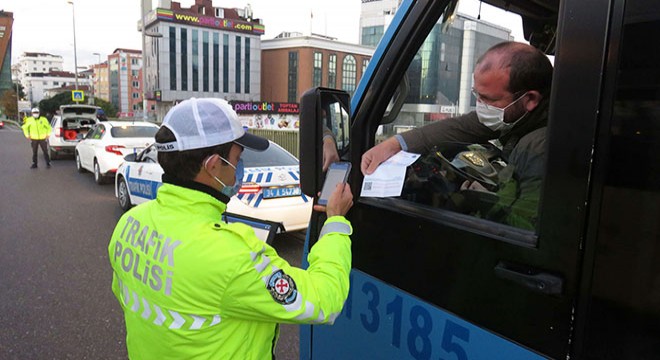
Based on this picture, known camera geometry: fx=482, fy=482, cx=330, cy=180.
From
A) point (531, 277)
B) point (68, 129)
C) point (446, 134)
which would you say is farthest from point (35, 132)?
point (531, 277)

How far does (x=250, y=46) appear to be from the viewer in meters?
80.2

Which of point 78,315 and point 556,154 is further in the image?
point 78,315

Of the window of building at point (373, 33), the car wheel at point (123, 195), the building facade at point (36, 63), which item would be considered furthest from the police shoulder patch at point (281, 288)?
the building facade at point (36, 63)

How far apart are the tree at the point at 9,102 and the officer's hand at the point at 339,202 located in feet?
323

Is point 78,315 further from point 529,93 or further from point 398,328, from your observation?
point 529,93

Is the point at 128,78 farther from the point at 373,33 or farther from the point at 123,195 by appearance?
the point at 373,33

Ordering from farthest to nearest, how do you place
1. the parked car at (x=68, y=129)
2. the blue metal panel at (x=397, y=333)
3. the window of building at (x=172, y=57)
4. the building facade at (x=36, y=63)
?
the building facade at (x=36, y=63) → the window of building at (x=172, y=57) → the parked car at (x=68, y=129) → the blue metal panel at (x=397, y=333)

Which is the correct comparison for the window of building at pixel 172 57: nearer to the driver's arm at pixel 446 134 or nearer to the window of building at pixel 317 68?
the window of building at pixel 317 68

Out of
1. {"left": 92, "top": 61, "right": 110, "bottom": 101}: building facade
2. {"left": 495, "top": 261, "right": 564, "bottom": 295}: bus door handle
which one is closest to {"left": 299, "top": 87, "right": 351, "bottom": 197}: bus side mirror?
{"left": 495, "top": 261, "right": 564, "bottom": 295}: bus door handle

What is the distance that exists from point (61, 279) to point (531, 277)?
17.3 ft

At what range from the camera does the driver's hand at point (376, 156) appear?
1718 millimetres

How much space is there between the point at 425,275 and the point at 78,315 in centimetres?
389

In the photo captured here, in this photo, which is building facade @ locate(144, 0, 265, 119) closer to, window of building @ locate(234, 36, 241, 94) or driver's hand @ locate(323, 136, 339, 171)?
window of building @ locate(234, 36, 241, 94)

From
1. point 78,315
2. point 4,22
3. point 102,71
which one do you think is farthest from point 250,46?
point 78,315
